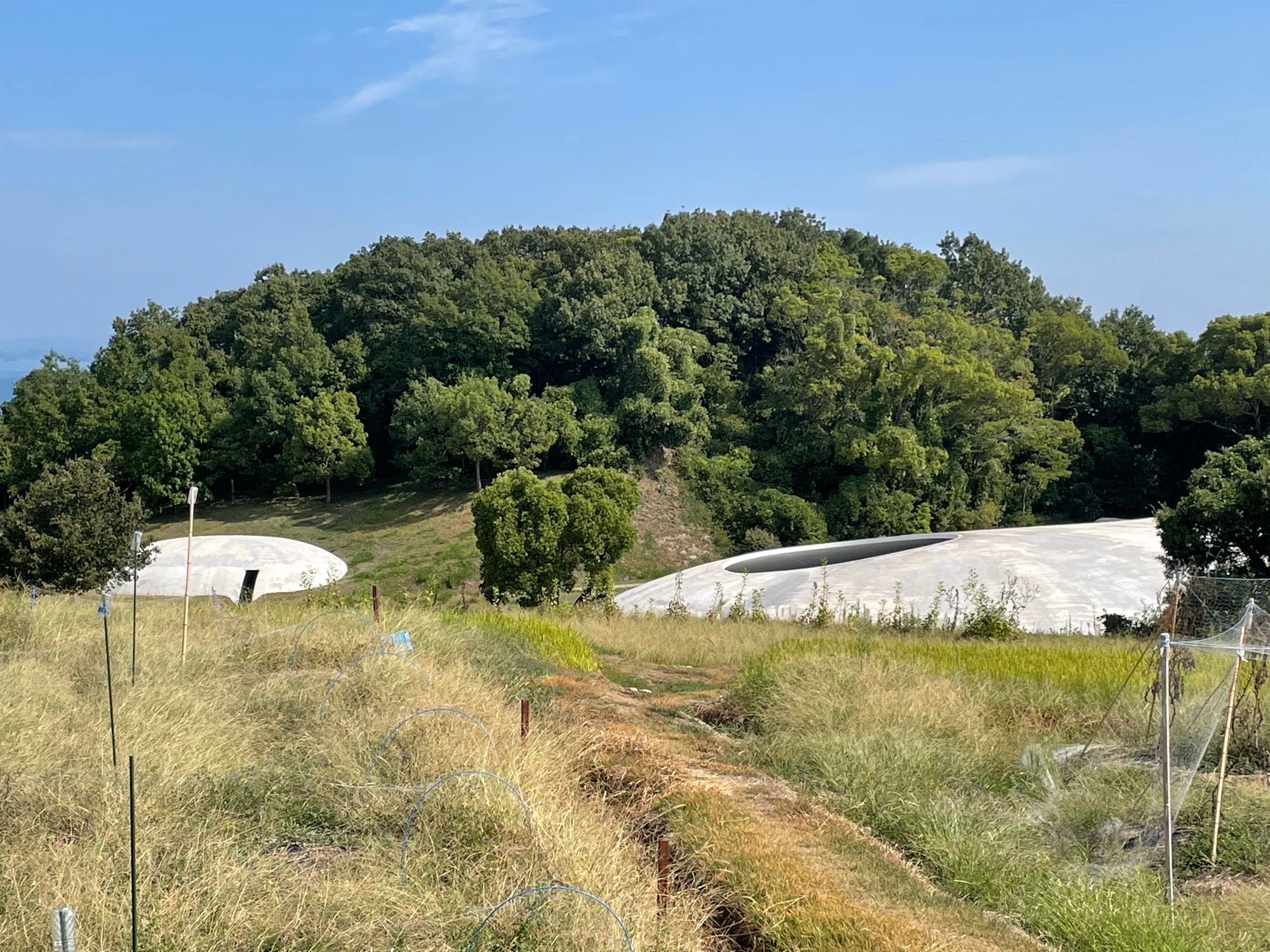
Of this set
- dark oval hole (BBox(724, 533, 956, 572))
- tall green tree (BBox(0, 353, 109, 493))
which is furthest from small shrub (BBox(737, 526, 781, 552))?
tall green tree (BBox(0, 353, 109, 493))

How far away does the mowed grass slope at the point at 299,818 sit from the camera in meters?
4.41

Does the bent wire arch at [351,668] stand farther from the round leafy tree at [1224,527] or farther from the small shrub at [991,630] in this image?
the round leafy tree at [1224,527]

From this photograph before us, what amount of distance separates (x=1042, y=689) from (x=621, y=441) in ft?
114

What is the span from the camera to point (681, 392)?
4494 cm

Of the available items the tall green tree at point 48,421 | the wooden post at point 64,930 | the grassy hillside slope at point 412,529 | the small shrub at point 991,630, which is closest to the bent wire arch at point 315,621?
the wooden post at point 64,930

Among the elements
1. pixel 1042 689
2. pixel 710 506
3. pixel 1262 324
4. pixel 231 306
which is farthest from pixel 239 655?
pixel 231 306

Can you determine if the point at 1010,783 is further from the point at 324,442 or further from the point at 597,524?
the point at 324,442

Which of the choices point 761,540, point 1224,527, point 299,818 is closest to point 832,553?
point 1224,527

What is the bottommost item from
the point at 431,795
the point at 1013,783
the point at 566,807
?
the point at 1013,783

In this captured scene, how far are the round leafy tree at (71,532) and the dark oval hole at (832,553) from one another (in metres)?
13.8

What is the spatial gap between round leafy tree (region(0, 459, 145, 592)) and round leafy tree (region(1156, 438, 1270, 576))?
61.9 ft

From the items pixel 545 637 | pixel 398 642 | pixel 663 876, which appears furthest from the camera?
pixel 545 637

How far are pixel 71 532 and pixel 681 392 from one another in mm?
29175

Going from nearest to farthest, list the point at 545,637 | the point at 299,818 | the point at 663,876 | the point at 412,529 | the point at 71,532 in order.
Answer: the point at 663,876 → the point at 299,818 → the point at 545,637 → the point at 71,532 → the point at 412,529
